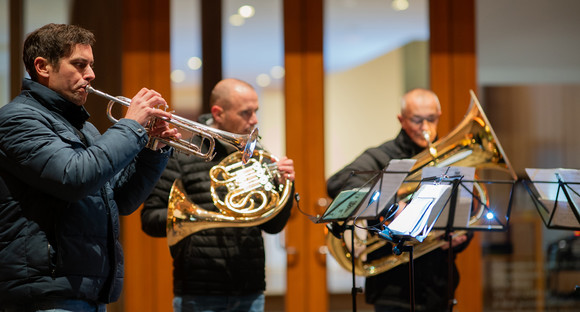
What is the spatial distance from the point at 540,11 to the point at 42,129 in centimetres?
435

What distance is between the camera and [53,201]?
2361 millimetres

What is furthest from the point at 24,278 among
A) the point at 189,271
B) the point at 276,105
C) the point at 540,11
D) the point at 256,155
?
the point at 540,11

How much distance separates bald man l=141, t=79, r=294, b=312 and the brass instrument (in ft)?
0.21

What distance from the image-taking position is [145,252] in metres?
4.79

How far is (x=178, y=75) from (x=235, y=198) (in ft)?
5.98

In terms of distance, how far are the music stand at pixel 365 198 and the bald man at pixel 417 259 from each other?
0.42 meters

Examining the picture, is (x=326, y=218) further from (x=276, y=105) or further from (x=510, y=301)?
(x=510, y=301)

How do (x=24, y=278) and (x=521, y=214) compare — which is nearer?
(x=24, y=278)

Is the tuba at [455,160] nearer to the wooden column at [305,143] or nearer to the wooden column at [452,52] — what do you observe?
the wooden column at [305,143]

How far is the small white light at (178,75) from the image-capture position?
494 centimetres

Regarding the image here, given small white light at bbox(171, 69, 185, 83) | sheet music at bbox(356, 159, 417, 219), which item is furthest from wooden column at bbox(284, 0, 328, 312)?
sheet music at bbox(356, 159, 417, 219)

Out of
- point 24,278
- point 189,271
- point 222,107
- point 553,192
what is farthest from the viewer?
point 222,107

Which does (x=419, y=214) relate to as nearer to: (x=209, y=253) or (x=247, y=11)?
(x=209, y=253)

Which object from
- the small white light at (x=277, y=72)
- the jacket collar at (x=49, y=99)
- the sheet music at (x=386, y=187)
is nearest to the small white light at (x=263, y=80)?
the small white light at (x=277, y=72)
